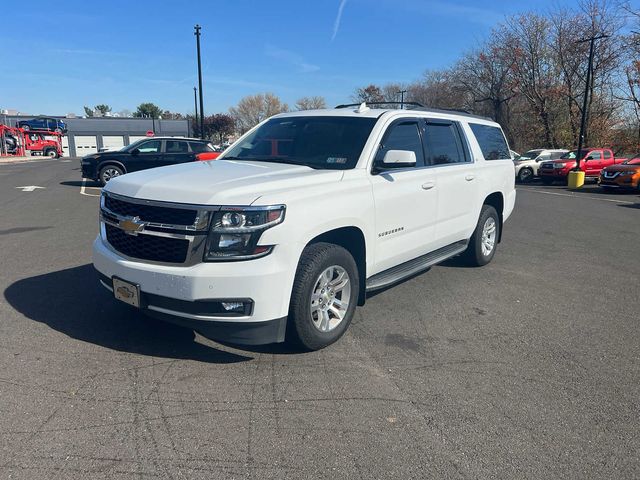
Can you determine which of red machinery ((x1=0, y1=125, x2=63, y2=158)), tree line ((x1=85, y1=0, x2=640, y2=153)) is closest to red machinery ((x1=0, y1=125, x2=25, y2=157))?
red machinery ((x1=0, y1=125, x2=63, y2=158))

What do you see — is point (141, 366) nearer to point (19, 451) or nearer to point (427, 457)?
point (19, 451)

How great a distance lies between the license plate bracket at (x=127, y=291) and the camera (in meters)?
3.63

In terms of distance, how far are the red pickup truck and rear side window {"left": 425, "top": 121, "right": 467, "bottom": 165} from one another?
21.0m

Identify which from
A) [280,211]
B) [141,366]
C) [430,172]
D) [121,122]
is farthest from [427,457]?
[121,122]

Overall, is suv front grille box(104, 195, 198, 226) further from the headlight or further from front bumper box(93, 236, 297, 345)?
front bumper box(93, 236, 297, 345)

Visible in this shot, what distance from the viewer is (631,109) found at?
110ft

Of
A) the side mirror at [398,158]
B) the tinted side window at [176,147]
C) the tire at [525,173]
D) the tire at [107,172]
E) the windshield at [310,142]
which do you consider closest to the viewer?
the side mirror at [398,158]

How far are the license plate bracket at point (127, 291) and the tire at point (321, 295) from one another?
3.63ft

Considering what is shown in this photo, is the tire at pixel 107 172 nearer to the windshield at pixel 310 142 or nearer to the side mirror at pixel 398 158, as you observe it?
the windshield at pixel 310 142

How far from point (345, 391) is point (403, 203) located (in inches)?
77.9

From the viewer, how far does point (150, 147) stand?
1583 cm

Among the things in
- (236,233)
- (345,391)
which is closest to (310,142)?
(236,233)

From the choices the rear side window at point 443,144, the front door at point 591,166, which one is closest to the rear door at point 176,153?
the rear side window at point 443,144

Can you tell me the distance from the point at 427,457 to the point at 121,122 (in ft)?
260
